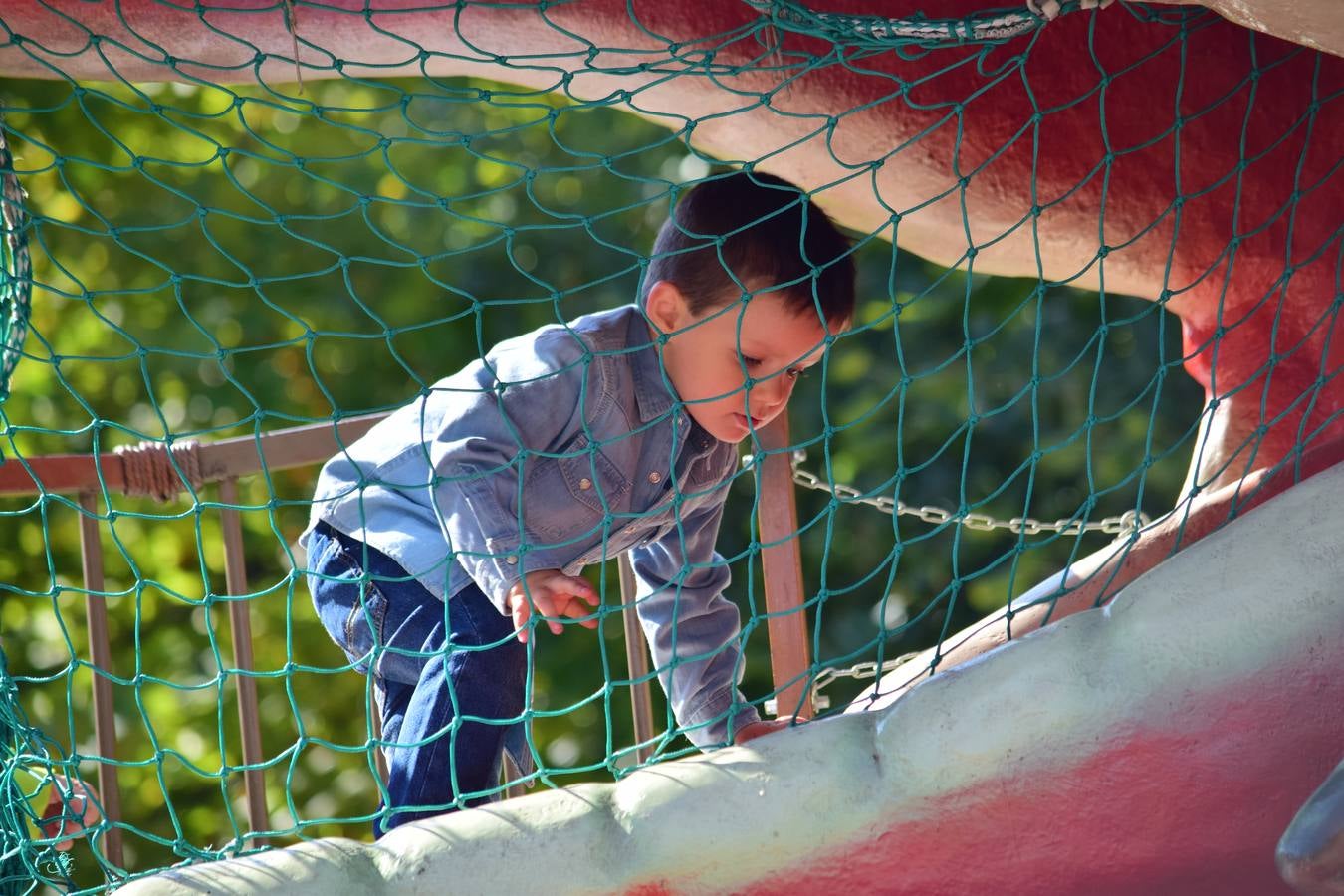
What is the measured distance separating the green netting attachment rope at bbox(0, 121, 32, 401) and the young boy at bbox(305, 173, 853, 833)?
36 centimetres

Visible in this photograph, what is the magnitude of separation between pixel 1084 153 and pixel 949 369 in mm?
1481

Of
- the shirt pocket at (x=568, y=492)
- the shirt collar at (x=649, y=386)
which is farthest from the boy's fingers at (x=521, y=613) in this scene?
the shirt collar at (x=649, y=386)

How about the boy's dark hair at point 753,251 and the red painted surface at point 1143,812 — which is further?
the boy's dark hair at point 753,251

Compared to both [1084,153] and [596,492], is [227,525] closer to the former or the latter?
[596,492]

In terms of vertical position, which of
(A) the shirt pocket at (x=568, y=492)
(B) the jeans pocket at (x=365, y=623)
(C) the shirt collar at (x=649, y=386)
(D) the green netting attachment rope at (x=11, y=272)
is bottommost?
(B) the jeans pocket at (x=365, y=623)

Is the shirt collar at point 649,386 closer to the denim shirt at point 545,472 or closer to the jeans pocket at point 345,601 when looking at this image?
the denim shirt at point 545,472

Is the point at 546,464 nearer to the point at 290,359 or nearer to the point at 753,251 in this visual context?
the point at 753,251

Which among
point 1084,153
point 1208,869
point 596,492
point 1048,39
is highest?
point 1048,39

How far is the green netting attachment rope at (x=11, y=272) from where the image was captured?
160 centimetres

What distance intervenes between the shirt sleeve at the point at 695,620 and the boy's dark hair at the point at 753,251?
286 mm

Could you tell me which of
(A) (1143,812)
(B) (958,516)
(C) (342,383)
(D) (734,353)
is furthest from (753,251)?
(C) (342,383)

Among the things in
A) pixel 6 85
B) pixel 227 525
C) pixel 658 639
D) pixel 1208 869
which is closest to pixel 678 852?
pixel 1208 869

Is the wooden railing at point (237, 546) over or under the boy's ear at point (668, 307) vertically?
under

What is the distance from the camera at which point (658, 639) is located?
194cm
